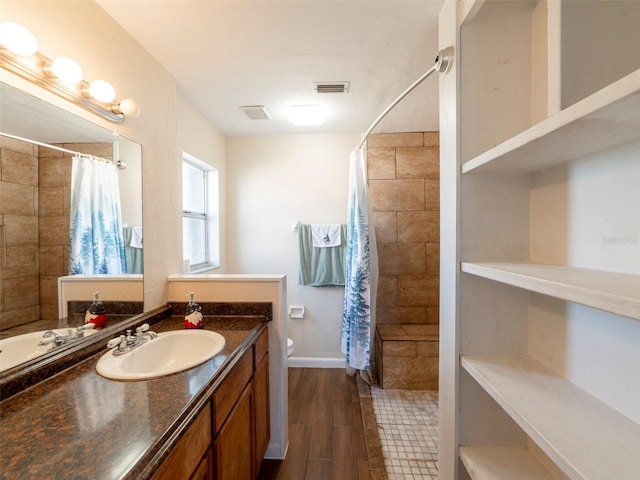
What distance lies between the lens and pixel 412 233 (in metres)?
2.67

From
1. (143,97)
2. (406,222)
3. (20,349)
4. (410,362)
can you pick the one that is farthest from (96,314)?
(406,222)

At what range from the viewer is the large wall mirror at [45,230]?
85cm

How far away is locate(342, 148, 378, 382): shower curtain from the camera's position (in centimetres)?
231

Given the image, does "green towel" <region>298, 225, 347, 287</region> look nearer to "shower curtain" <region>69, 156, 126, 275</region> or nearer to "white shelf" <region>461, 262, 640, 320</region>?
"shower curtain" <region>69, 156, 126, 275</region>

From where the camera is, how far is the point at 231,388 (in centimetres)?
108

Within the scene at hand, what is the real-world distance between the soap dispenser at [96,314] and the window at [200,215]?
119cm

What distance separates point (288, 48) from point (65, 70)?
102cm

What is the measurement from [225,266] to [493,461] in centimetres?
249

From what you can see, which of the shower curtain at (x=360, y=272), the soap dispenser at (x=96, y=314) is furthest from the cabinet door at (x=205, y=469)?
the shower curtain at (x=360, y=272)

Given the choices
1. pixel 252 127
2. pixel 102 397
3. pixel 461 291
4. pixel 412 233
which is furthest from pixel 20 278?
pixel 412 233

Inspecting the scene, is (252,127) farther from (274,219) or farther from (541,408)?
(541,408)

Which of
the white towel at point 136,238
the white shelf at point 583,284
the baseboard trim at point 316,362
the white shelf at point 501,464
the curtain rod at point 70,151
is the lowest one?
the baseboard trim at point 316,362

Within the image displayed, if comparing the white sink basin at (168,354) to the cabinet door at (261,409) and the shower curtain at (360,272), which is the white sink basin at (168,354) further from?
the shower curtain at (360,272)

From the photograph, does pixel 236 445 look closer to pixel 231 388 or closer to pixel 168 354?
pixel 231 388
